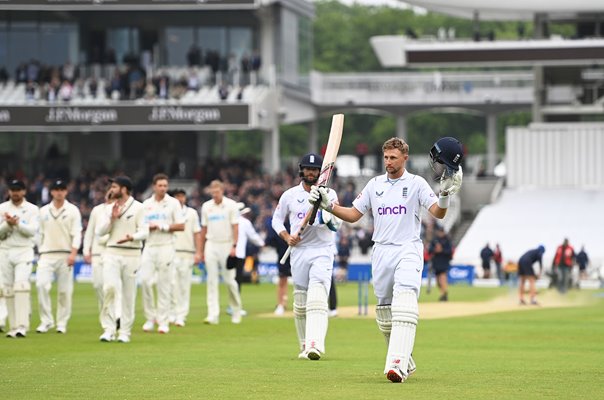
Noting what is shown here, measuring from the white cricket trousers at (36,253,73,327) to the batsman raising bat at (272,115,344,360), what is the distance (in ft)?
17.2

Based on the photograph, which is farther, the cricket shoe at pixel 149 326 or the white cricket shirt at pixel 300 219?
the cricket shoe at pixel 149 326

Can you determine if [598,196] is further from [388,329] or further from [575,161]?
[388,329]

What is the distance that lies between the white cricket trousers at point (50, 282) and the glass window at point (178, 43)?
4453cm

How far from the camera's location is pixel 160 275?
21.7 metres

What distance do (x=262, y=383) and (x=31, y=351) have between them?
5454 mm

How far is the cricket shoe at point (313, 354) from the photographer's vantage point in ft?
52.1

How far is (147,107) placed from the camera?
58.7m

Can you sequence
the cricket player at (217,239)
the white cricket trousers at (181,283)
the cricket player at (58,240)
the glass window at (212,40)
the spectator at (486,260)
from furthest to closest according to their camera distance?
the glass window at (212,40) → the spectator at (486,260) → the cricket player at (217,239) → the white cricket trousers at (181,283) → the cricket player at (58,240)

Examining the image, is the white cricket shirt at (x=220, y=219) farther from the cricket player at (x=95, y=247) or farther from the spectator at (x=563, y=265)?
the spectator at (x=563, y=265)

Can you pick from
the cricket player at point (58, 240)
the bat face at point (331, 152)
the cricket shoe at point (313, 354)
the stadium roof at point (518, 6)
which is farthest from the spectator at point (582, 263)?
the bat face at point (331, 152)

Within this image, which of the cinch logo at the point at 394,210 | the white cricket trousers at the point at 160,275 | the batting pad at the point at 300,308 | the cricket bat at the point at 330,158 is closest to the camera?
the cinch logo at the point at 394,210

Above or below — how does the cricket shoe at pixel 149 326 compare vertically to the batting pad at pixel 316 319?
below

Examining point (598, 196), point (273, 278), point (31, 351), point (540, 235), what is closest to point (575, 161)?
point (598, 196)

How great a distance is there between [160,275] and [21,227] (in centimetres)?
240
